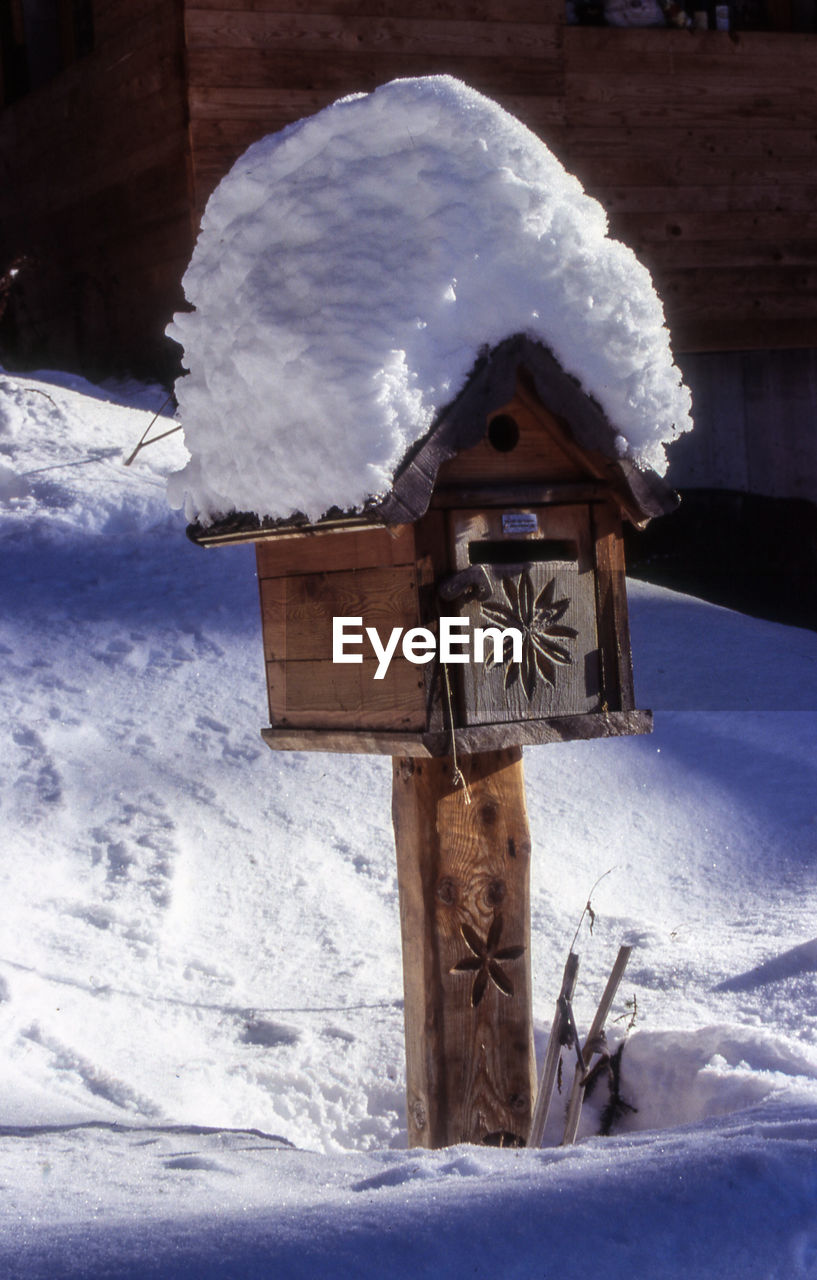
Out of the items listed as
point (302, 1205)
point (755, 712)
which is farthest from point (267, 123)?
point (302, 1205)

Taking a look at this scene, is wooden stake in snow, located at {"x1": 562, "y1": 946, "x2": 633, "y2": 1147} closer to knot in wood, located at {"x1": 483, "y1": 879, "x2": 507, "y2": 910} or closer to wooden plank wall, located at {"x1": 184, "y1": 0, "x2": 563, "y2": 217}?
knot in wood, located at {"x1": 483, "y1": 879, "x2": 507, "y2": 910}

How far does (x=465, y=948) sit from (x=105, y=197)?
7.08 meters

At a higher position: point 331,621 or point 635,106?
point 635,106

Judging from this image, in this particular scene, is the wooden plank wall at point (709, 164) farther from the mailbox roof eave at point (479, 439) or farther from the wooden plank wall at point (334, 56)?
the mailbox roof eave at point (479, 439)

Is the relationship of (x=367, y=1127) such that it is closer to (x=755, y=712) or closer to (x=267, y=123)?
(x=755, y=712)

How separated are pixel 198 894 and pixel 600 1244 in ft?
8.55

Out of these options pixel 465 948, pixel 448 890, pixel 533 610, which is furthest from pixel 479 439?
pixel 465 948

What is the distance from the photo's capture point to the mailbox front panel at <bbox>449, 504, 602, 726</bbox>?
240 cm

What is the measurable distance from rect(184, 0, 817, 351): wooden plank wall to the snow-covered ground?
2336 mm

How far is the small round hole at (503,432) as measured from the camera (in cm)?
251

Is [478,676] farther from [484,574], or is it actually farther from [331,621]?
[331,621]

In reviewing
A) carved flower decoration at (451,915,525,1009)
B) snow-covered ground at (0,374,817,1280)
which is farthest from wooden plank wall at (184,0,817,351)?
carved flower decoration at (451,915,525,1009)

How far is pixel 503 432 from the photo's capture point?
8.27ft

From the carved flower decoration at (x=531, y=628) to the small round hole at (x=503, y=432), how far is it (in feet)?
0.85
